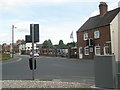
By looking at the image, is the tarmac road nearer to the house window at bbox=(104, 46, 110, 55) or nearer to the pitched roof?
the house window at bbox=(104, 46, 110, 55)

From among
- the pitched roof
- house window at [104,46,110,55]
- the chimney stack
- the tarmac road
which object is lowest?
the tarmac road

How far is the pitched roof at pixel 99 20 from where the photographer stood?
36.8 meters

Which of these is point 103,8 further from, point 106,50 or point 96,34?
point 106,50

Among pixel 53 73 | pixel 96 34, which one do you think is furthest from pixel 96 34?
pixel 53 73

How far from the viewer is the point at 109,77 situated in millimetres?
8086

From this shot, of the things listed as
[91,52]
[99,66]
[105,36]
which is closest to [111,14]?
[105,36]

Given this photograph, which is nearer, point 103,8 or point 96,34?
point 96,34

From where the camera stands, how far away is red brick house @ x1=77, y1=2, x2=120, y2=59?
3553 cm

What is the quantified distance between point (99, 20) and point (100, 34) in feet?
13.3

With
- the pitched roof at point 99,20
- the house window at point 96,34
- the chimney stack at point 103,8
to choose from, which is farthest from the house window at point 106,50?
the chimney stack at point 103,8

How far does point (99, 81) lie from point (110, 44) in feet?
89.4

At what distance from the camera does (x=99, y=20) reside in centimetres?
4119

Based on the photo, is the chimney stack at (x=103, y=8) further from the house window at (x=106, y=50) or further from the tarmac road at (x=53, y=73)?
the tarmac road at (x=53, y=73)

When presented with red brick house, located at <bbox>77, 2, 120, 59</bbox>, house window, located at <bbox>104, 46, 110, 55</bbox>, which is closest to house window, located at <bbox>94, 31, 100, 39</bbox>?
red brick house, located at <bbox>77, 2, 120, 59</bbox>
